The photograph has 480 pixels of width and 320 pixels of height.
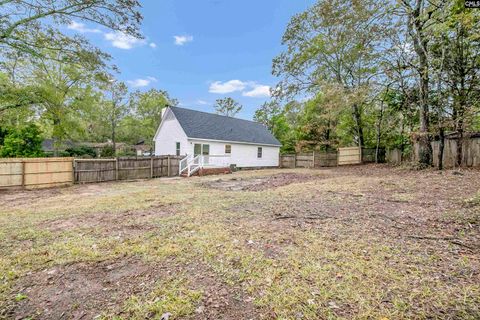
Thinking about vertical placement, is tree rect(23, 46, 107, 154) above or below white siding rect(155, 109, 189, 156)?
above

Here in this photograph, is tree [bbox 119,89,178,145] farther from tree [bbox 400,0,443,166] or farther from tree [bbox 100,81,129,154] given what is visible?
tree [bbox 400,0,443,166]

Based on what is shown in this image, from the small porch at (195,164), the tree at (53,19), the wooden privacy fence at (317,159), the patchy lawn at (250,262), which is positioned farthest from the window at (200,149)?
the patchy lawn at (250,262)

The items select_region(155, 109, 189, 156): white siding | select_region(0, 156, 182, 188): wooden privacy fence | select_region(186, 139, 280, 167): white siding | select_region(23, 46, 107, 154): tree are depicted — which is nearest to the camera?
select_region(0, 156, 182, 188): wooden privacy fence

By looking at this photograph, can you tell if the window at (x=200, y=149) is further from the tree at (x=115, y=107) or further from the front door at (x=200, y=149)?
the tree at (x=115, y=107)

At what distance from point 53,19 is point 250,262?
795cm

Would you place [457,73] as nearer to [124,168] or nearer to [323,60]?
[323,60]

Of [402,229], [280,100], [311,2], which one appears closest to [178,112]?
[280,100]

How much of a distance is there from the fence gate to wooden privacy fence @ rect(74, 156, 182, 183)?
13534 mm

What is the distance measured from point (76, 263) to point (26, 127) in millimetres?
19920

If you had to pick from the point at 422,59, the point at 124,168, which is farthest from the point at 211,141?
the point at 422,59

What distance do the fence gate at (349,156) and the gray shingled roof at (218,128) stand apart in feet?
21.3

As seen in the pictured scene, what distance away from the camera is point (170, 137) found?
18.6 metres

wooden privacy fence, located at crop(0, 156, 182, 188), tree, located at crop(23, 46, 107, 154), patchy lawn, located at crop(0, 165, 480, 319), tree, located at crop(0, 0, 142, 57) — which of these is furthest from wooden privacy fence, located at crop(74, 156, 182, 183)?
tree, located at crop(23, 46, 107, 154)

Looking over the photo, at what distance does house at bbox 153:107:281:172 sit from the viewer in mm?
16812
